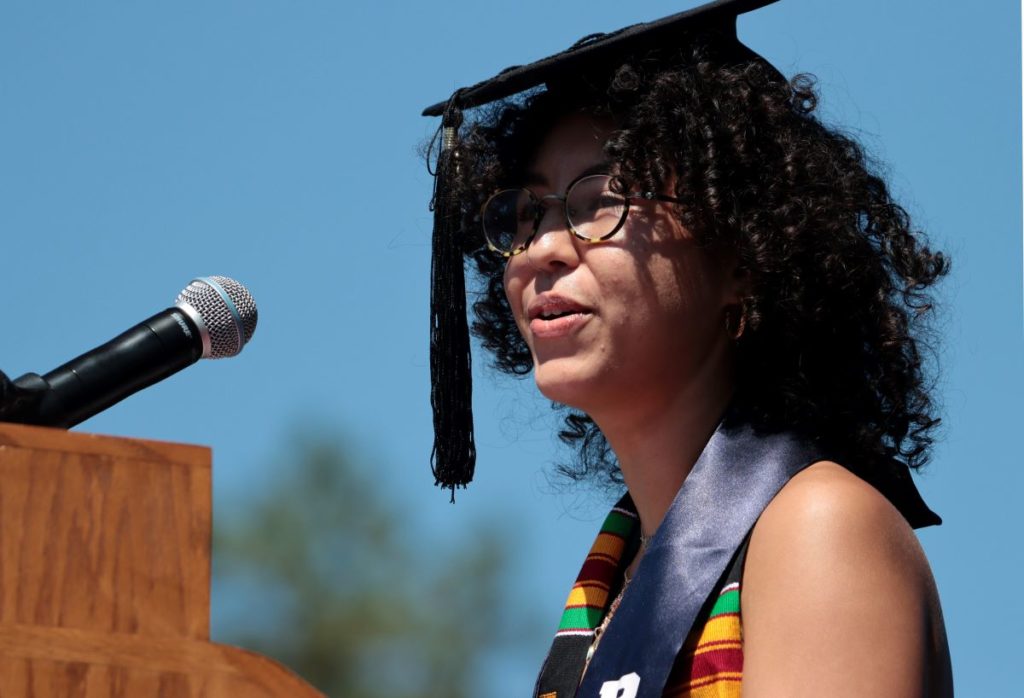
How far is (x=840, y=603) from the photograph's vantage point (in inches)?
96.1

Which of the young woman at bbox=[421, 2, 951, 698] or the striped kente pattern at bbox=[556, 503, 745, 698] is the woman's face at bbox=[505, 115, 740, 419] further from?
the striped kente pattern at bbox=[556, 503, 745, 698]

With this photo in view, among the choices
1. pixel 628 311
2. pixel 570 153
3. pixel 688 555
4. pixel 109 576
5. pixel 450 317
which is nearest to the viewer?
pixel 109 576

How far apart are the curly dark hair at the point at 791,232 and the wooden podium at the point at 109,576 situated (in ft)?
4.14

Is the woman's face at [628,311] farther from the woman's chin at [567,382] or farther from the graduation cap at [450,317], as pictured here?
the graduation cap at [450,317]

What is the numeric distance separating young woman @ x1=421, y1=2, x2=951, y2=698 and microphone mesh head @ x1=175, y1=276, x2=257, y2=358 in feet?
1.83

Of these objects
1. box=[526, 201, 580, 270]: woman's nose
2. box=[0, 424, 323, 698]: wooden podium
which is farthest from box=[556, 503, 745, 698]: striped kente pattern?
box=[0, 424, 323, 698]: wooden podium

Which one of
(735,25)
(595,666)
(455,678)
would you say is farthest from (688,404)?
(455,678)

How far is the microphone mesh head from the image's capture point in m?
2.48

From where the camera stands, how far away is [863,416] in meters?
2.96

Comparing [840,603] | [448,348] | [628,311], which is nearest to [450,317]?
[448,348]

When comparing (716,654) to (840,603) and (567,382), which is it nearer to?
(840,603)

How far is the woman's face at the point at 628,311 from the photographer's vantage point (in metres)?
2.88

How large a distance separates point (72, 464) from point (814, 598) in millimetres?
1095

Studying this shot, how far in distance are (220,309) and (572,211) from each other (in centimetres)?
74
